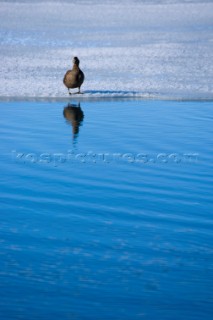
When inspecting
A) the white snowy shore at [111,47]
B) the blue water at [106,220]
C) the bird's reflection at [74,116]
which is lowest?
the blue water at [106,220]

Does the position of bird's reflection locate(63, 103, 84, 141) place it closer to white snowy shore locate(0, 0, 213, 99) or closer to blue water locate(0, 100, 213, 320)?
blue water locate(0, 100, 213, 320)

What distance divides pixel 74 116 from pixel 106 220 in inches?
189

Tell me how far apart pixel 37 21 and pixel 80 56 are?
23.6ft

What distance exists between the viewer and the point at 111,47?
56.6 ft

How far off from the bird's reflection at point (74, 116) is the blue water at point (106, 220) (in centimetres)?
7

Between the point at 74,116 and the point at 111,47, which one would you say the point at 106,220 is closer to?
the point at 74,116

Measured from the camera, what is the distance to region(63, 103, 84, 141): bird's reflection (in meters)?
8.57

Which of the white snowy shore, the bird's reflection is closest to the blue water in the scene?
the bird's reflection

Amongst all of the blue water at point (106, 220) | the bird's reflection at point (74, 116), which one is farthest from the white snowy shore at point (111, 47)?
the blue water at point (106, 220)

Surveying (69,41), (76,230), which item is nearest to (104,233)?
(76,230)

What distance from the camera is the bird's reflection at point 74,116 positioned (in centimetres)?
857

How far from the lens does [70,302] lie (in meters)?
3.54

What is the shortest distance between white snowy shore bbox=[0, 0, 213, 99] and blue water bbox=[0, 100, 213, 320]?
10.3ft

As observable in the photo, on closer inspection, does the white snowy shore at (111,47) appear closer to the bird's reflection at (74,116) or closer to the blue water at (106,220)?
the bird's reflection at (74,116)
